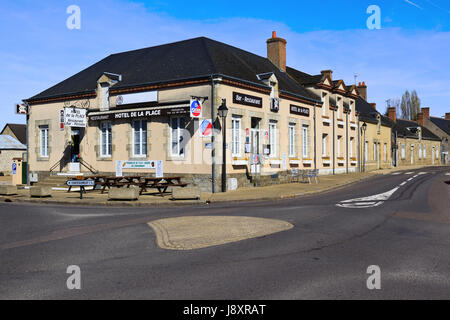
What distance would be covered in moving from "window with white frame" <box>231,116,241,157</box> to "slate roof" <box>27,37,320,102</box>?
6.96 ft

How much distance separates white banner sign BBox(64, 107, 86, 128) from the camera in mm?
22812

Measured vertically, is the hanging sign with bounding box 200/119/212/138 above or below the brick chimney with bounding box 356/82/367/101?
below

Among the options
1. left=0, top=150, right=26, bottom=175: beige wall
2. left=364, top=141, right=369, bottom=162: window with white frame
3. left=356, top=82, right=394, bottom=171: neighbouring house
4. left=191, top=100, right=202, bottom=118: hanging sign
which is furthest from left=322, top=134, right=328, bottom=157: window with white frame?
→ left=0, top=150, right=26, bottom=175: beige wall

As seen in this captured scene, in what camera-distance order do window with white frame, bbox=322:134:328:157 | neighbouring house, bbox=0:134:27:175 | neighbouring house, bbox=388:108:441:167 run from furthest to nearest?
neighbouring house, bbox=388:108:441:167 → neighbouring house, bbox=0:134:27:175 → window with white frame, bbox=322:134:328:157

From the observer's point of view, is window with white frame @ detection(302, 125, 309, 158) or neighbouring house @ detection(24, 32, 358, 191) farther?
window with white frame @ detection(302, 125, 309, 158)

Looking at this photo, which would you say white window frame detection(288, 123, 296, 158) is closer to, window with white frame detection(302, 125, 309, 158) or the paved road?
window with white frame detection(302, 125, 309, 158)

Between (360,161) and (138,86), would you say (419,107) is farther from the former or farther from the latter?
(138,86)

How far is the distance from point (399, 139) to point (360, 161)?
66.9ft

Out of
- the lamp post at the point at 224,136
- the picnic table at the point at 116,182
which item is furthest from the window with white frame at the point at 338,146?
the picnic table at the point at 116,182

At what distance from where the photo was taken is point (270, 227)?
30.3 feet

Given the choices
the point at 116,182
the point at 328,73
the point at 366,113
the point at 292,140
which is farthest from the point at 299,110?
the point at 366,113

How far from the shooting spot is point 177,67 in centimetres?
2200

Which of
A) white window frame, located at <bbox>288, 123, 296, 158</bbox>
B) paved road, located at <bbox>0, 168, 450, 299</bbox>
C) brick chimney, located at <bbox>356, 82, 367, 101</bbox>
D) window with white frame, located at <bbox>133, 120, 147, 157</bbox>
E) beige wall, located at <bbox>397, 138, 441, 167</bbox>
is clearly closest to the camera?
paved road, located at <bbox>0, 168, 450, 299</bbox>
